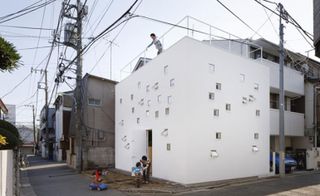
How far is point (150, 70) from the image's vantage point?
16.0 metres

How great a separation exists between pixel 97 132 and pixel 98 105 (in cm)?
214

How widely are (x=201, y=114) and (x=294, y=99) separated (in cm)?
1466

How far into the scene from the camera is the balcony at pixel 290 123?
19.9 m

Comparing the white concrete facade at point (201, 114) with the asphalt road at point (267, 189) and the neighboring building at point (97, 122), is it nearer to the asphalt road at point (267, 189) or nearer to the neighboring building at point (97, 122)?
the asphalt road at point (267, 189)

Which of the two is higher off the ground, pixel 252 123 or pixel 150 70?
pixel 150 70

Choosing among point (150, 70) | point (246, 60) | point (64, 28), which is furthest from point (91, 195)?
point (64, 28)

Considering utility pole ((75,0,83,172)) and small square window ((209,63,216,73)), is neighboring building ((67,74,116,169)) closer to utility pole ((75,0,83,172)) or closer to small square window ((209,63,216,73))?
utility pole ((75,0,83,172))

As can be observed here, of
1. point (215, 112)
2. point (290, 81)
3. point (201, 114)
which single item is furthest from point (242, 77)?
point (290, 81)

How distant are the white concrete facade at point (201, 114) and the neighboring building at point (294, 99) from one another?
4.48 m

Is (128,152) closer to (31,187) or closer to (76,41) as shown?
(31,187)

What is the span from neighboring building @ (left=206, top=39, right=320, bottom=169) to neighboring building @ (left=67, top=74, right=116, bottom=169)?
31.1 feet

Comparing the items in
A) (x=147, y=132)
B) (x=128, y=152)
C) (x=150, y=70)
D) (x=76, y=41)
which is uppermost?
(x=76, y=41)

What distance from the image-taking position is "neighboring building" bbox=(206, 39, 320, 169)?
20625mm

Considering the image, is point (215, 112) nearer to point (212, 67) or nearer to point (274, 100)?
point (212, 67)
